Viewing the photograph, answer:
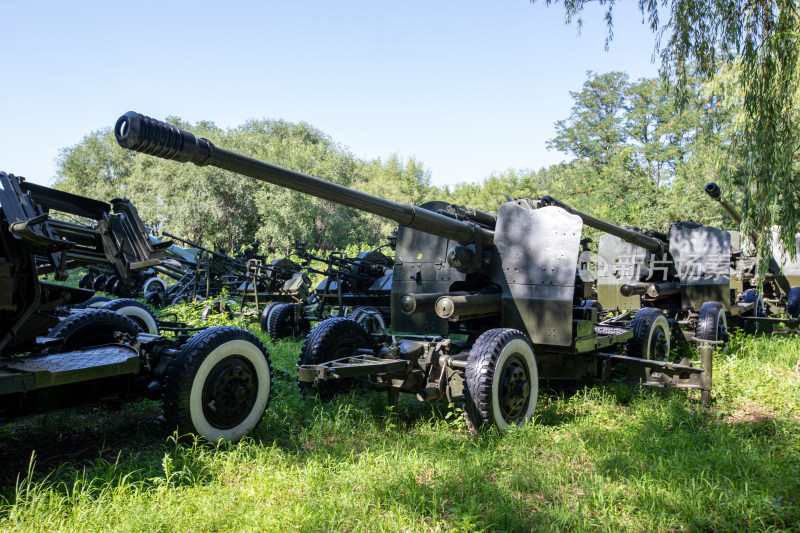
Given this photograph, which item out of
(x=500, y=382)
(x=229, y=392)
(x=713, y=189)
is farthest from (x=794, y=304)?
(x=229, y=392)

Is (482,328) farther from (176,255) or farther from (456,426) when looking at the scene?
(176,255)

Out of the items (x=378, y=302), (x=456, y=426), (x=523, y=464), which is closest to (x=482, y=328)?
(x=456, y=426)

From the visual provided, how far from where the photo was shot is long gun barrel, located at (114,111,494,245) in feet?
10.4

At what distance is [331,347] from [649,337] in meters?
3.85

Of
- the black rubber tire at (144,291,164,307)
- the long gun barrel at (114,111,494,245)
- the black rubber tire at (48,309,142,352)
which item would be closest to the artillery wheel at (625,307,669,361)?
the long gun barrel at (114,111,494,245)

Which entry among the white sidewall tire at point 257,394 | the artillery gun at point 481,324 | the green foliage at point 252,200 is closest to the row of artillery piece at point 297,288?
the artillery gun at point 481,324

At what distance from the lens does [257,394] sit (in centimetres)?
467

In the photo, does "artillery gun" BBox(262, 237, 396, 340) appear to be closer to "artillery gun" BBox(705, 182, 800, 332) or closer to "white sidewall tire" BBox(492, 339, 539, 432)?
"white sidewall tire" BBox(492, 339, 539, 432)

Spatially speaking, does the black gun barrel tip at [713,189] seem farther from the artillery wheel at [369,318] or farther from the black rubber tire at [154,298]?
the black rubber tire at [154,298]

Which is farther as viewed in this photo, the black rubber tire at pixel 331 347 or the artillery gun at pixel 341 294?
the artillery gun at pixel 341 294

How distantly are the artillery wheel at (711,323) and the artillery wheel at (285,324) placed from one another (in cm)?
650

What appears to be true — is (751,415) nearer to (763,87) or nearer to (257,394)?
(763,87)

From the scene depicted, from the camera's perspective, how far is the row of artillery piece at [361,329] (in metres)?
3.94

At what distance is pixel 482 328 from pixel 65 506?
3.88m
